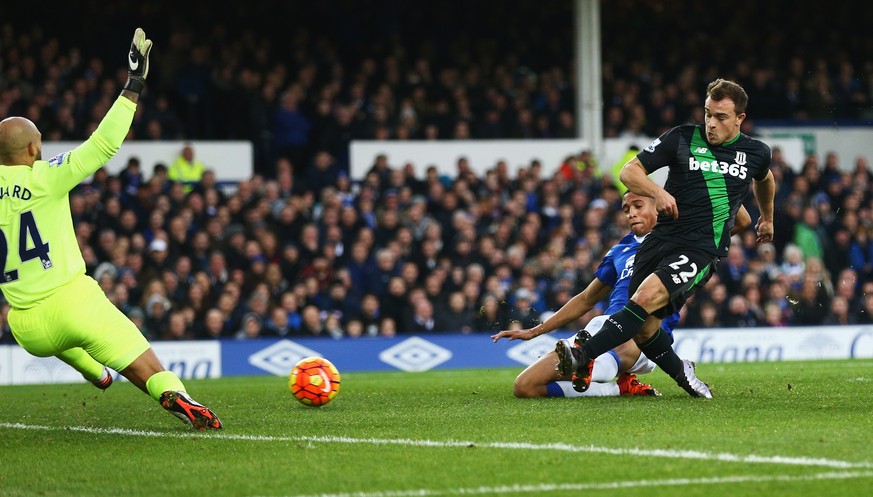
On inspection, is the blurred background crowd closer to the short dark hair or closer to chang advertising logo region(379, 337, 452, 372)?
chang advertising logo region(379, 337, 452, 372)

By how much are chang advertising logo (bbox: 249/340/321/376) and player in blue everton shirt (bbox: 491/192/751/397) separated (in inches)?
281

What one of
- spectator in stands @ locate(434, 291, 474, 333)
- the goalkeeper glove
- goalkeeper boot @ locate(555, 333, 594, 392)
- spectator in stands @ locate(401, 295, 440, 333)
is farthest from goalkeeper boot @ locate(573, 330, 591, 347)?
spectator in stands @ locate(434, 291, 474, 333)

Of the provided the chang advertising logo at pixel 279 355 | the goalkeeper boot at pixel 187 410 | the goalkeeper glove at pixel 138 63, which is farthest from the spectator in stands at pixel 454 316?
the goalkeeper glove at pixel 138 63

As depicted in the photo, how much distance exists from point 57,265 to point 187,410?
112cm

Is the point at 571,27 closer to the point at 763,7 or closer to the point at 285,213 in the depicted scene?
the point at 763,7

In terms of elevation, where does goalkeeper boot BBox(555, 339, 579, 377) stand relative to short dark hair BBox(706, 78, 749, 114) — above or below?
below

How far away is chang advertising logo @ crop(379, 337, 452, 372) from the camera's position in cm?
1666

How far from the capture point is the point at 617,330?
8.23 meters

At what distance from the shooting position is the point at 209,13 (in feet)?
76.8

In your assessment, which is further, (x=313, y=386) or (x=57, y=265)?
(x=313, y=386)

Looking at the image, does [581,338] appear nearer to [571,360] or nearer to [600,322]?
[571,360]

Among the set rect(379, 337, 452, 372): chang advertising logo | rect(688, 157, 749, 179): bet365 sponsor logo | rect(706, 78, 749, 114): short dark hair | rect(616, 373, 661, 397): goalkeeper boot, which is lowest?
rect(379, 337, 452, 372): chang advertising logo

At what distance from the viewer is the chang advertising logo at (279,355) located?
1631cm

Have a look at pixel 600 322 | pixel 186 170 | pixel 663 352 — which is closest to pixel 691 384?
pixel 663 352
